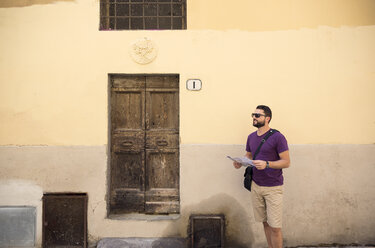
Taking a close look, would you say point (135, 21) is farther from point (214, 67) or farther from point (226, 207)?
point (226, 207)

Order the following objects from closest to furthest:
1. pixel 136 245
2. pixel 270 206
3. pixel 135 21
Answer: pixel 270 206 → pixel 136 245 → pixel 135 21

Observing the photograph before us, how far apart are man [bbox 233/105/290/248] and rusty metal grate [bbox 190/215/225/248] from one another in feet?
2.48

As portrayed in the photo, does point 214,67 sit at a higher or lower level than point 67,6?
lower

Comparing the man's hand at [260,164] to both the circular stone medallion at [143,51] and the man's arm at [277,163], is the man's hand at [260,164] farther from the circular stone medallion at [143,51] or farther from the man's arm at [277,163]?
the circular stone medallion at [143,51]

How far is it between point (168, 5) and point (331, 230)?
4.32 m

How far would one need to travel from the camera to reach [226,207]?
4250mm

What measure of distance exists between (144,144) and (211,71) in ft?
5.11

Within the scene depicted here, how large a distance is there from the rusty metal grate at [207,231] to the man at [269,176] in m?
0.75

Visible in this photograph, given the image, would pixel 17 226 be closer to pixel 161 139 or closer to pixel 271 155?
pixel 161 139

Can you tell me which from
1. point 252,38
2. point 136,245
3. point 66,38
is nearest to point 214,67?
point 252,38

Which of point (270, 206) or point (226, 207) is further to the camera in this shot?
point (226, 207)

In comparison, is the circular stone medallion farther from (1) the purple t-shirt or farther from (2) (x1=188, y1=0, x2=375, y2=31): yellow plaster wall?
(1) the purple t-shirt

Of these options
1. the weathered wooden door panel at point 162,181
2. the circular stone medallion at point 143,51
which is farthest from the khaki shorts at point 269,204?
the circular stone medallion at point 143,51

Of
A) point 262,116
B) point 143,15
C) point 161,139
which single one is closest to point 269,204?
point 262,116
